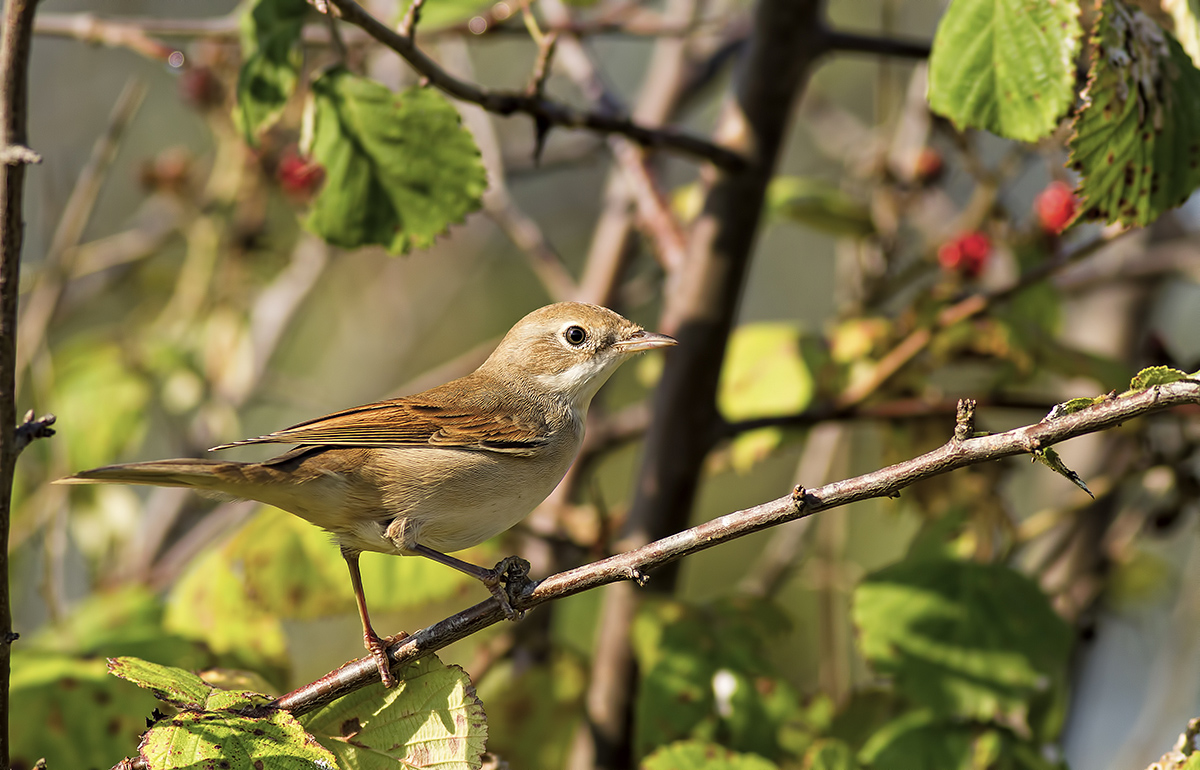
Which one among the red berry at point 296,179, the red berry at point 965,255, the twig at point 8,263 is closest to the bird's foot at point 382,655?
the twig at point 8,263

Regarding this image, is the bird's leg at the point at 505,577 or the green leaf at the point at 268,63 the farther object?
the green leaf at the point at 268,63

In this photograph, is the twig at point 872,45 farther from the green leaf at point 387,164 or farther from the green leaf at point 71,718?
the green leaf at point 71,718

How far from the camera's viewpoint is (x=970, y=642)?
288cm

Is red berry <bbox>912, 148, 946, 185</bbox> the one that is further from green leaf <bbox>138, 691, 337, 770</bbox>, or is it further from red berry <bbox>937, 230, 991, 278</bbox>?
green leaf <bbox>138, 691, 337, 770</bbox>

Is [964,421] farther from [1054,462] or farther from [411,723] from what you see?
[411,723]

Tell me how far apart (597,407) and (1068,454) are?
6.95ft

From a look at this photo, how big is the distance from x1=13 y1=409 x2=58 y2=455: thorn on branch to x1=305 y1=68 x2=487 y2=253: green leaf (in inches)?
39.8

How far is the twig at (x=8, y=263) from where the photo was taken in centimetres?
167

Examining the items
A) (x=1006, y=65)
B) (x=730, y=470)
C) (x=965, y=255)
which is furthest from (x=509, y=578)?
(x=730, y=470)

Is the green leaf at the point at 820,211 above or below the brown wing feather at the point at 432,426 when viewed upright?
→ above

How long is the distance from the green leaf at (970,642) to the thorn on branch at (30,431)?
2099mm

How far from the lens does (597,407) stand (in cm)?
500

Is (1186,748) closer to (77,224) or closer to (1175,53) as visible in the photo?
(1175,53)

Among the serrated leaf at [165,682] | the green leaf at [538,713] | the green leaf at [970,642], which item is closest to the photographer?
the serrated leaf at [165,682]
